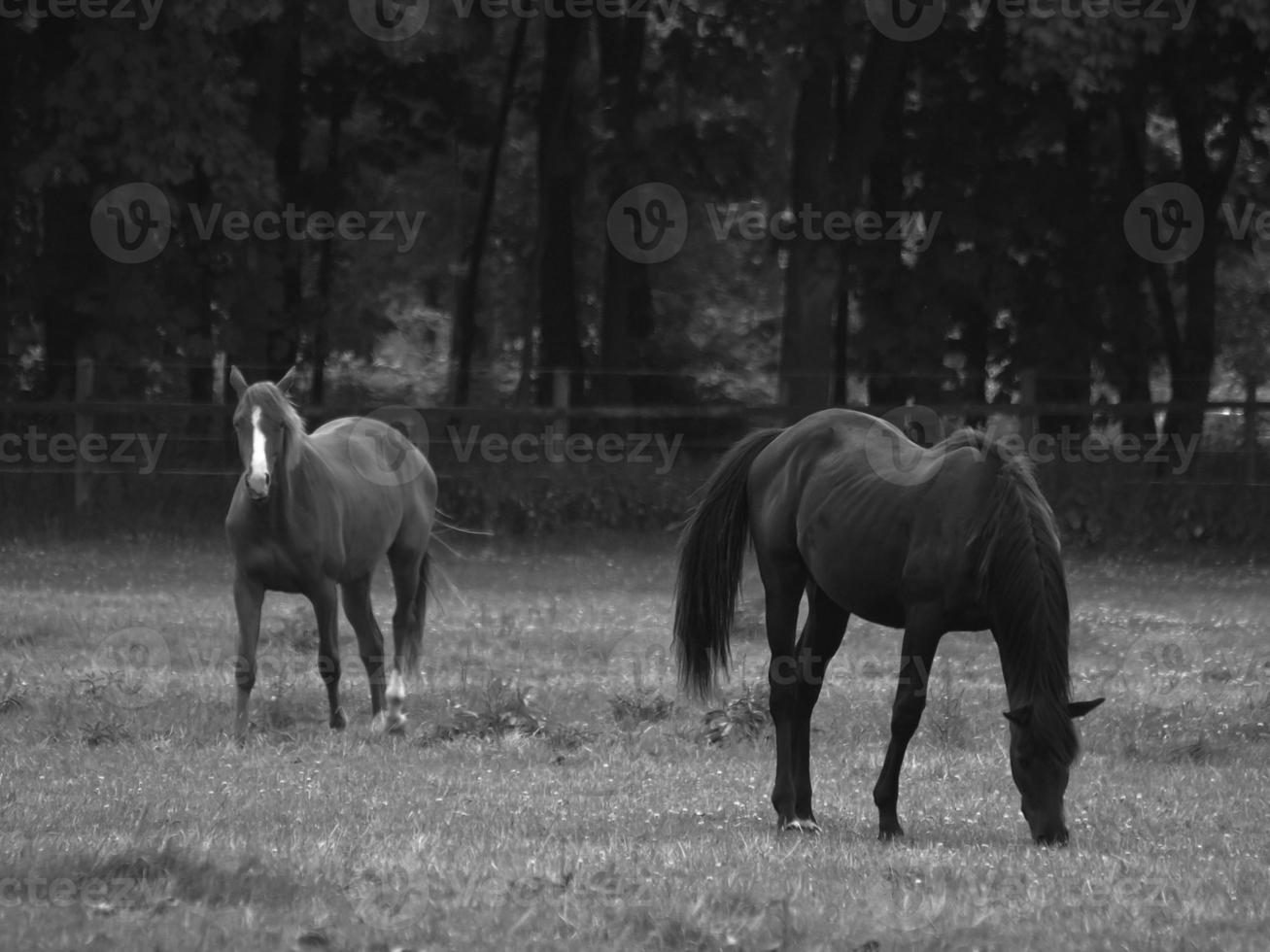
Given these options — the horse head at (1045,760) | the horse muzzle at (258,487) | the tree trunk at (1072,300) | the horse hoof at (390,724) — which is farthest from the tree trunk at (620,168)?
the horse head at (1045,760)

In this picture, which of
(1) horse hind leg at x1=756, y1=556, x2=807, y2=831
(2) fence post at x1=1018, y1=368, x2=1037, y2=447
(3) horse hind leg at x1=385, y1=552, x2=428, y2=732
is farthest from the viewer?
(2) fence post at x1=1018, y1=368, x2=1037, y2=447

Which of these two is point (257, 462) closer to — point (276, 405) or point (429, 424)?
point (276, 405)

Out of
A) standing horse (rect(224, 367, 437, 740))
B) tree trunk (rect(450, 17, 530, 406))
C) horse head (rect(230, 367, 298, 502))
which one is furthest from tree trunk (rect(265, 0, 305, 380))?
horse head (rect(230, 367, 298, 502))

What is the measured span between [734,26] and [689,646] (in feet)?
60.1

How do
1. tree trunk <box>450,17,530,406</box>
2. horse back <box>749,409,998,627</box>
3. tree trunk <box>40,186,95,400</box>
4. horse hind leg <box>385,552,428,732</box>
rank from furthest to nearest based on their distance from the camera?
tree trunk <box>450,17,530,406</box> → tree trunk <box>40,186,95,400</box> → horse hind leg <box>385,552,428,732</box> → horse back <box>749,409,998,627</box>

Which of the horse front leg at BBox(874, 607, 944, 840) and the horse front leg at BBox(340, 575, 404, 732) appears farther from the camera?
the horse front leg at BBox(340, 575, 404, 732)

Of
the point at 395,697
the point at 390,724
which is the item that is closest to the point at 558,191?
the point at 395,697

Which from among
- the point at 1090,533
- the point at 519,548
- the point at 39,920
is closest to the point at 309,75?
the point at 519,548

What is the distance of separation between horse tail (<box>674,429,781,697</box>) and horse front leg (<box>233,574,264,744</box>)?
129 inches

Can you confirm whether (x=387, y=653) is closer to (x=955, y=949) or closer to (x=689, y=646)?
(x=689, y=646)

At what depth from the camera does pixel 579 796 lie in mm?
9266

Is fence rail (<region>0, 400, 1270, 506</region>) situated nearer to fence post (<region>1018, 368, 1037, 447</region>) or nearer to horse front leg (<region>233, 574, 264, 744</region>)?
fence post (<region>1018, 368, 1037, 447</region>)

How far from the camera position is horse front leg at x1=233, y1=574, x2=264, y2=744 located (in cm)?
1126

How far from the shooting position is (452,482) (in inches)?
949
